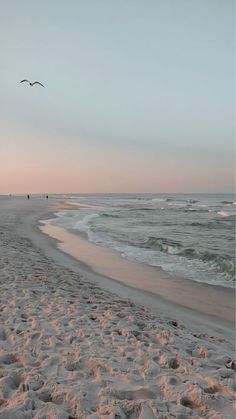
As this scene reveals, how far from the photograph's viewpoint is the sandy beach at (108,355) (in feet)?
12.7

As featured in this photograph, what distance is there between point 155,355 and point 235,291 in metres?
6.45

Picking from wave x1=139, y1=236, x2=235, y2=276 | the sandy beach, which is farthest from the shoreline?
wave x1=139, y1=236, x2=235, y2=276

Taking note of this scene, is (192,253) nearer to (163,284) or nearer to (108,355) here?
(163,284)

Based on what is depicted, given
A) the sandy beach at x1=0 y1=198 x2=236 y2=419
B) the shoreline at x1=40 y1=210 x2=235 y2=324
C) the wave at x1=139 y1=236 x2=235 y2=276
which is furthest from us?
the wave at x1=139 y1=236 x2=235 y2=276

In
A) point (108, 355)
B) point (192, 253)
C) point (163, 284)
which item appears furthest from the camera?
point (192, 253)

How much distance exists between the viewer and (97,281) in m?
11.1

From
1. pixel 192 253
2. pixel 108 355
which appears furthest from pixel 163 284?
pixel 108 355

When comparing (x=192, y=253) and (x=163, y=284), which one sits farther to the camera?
(x=192, y=253)

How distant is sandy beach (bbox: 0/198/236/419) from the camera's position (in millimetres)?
3857

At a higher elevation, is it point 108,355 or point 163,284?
point 108,355

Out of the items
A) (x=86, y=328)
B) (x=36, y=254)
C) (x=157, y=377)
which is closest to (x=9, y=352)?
(x=86, y=328)

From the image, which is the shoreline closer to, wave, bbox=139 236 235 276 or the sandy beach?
the sandy beach

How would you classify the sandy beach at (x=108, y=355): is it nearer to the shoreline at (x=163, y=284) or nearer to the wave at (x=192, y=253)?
the shoreline at (x=163, y=284)

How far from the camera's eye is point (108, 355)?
5.08 m
